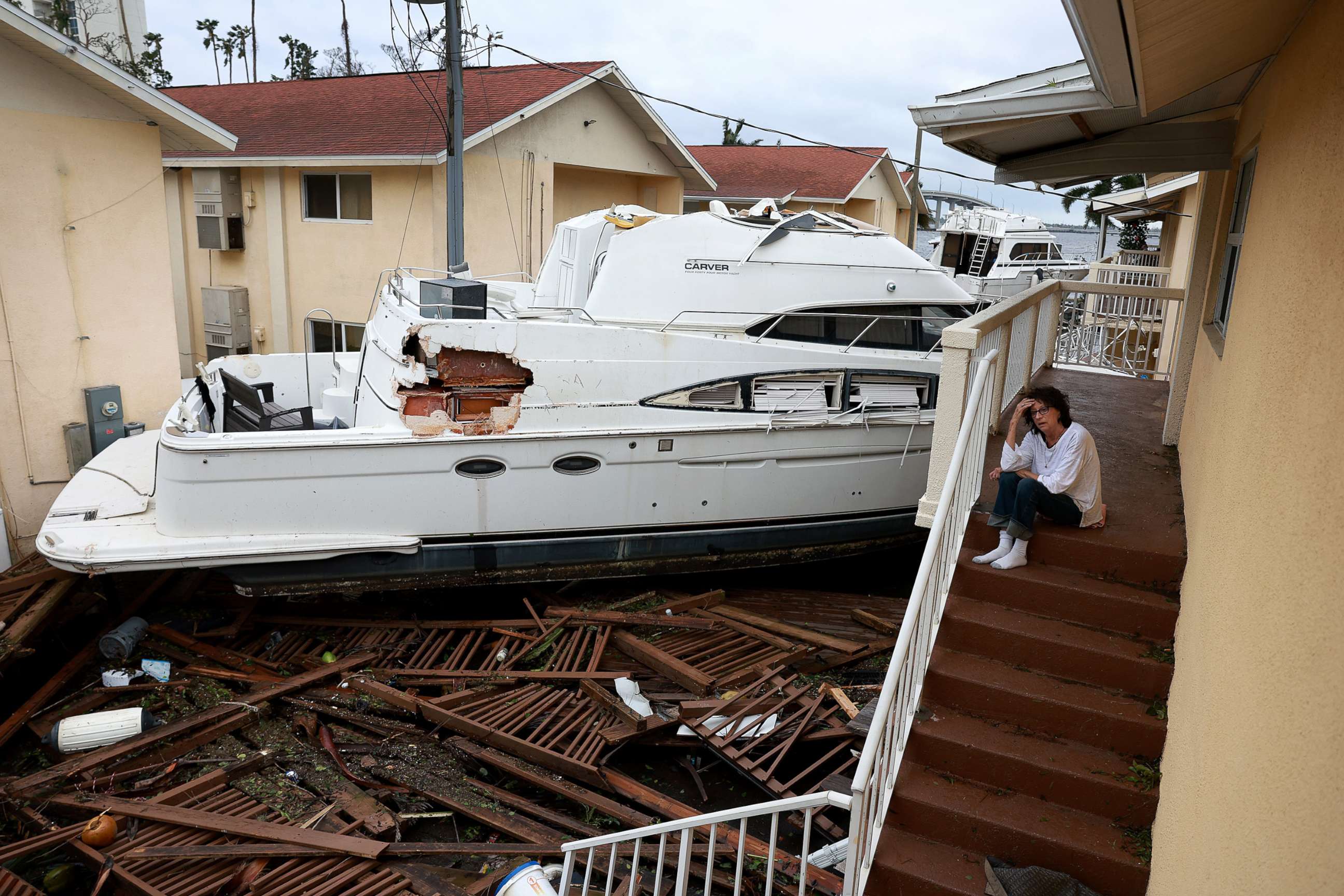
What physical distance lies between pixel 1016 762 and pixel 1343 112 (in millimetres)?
2754

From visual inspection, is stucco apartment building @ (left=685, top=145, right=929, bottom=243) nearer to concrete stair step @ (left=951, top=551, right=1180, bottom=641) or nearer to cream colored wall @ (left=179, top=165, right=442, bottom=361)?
cream colored wall @ (left=179, top=165, right=442, bottom=361)

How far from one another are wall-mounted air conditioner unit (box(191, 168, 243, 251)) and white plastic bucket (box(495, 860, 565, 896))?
14.5 metres

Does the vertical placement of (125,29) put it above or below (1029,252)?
above

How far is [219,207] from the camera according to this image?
15.5 meters

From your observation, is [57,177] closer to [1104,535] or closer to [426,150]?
[426,150]

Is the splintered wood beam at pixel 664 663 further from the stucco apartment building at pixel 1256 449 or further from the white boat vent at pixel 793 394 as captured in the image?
the stucco apartment building at pixel 1256 449

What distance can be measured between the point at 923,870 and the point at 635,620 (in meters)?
4.07

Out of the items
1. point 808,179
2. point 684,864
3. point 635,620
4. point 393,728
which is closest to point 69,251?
point 393,728

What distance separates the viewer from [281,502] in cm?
705

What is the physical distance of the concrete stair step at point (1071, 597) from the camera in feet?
14.6

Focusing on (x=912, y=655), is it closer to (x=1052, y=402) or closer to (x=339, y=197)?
(x=1052, y=402)

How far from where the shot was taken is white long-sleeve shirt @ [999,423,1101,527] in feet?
15.9

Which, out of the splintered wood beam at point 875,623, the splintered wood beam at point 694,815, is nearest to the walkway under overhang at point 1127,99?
the splintered wood beam at point 875,623

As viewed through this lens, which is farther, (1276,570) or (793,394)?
(793,394)
